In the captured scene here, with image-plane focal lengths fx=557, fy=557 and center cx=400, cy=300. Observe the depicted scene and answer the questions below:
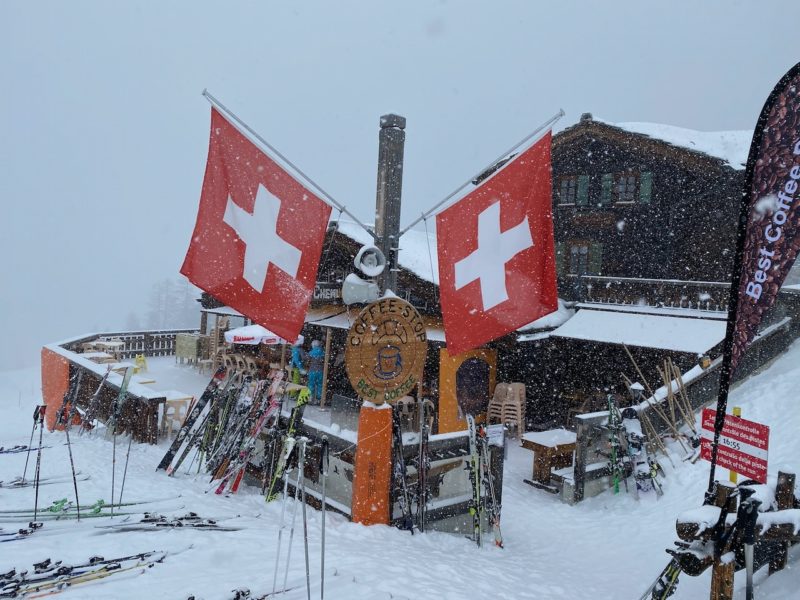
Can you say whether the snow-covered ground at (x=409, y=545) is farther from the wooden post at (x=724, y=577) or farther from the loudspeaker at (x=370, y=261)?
the loudspeaker at (x=370, y=261)

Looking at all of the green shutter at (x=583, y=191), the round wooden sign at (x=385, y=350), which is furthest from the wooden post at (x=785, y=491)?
the green shutter at (x=583, y=191)

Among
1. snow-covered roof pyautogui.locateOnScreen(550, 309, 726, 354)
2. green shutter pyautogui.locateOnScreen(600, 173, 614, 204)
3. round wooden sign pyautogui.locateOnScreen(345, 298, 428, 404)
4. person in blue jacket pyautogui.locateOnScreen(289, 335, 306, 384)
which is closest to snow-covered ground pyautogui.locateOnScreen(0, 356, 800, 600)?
snow-covered roof pyautogui.locateOnScreen(550, 309, 726, 354)

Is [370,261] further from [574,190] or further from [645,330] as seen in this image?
[574,190]

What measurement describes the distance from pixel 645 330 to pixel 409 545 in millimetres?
8767

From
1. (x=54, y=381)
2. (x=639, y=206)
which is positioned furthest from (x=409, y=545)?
(x=639, y=206)

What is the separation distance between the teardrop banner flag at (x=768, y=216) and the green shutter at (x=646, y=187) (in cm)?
1331

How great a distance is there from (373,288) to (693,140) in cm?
1486

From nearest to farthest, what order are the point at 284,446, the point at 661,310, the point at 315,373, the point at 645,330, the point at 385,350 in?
1. the point at 385,350
2. the point at 284,446
3. the point at 645,330
4. the point at 661,310
5. the point at 315,373

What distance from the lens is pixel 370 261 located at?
640 cm

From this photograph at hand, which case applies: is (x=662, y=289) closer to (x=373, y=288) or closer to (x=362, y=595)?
(x=373, y=288)

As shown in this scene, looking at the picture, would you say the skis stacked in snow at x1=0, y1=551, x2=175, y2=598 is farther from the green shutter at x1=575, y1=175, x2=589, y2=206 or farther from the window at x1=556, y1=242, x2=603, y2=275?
the green shutter at x1=575, y1=175, x2=589, y2=206

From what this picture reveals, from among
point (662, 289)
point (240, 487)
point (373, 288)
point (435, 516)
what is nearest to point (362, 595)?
point (435, 516)

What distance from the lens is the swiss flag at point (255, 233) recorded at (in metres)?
5.77

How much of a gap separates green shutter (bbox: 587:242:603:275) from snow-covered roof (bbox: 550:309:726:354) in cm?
340
